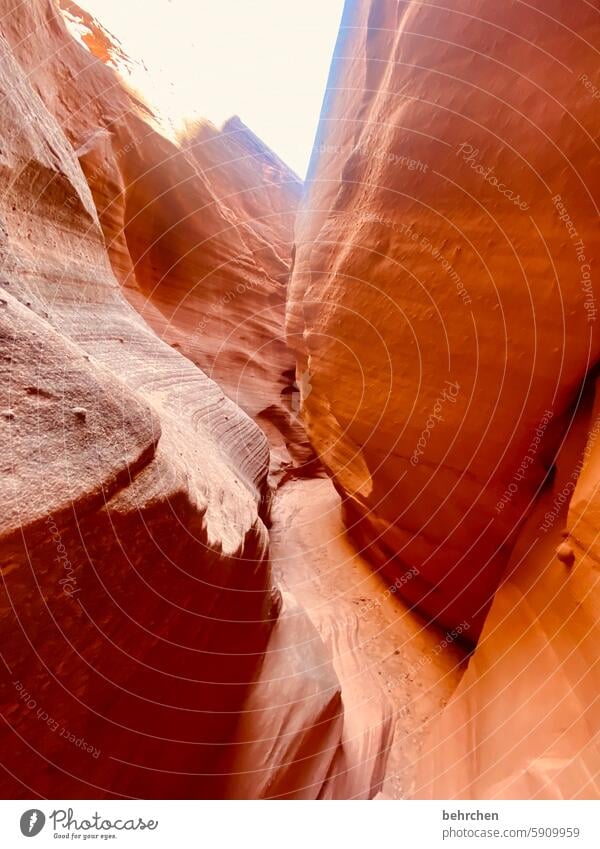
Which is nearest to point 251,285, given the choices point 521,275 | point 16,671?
point 521,275

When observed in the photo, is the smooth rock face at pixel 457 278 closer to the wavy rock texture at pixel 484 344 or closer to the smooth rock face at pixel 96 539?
the wavy rock texture at pixel 484 344

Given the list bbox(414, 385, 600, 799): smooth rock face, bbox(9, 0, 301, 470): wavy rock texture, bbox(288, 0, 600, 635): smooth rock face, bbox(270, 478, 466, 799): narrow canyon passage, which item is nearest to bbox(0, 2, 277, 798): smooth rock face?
bbox(270, 478, 466, 799): narrow canyon passage

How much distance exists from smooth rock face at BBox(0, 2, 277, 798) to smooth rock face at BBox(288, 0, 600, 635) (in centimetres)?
191

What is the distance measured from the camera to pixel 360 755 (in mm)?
3051

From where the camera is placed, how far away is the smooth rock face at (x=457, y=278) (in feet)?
7.49

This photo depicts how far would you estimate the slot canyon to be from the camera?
130 cm

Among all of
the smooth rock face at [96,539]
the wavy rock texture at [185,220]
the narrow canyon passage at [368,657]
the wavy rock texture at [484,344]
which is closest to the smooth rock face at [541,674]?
the wavy rock texture at [484,344]

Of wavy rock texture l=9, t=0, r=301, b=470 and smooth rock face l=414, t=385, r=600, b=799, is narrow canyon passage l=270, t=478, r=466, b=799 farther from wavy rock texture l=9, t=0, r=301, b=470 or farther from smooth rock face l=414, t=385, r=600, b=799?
wavy rock texture l=9, t=0, r=301, b=470

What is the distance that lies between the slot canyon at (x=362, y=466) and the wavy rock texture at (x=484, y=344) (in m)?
0.02

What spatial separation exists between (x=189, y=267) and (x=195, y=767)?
9.22 metres

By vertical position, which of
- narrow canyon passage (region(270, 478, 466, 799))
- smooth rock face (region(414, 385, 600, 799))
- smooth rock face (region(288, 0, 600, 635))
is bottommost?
narrow canyon passage (region(270, 478, 466, 799))

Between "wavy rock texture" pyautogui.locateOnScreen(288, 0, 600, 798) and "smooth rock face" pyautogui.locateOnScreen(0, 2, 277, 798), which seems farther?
"wavy rock texture" pyautogui.locateOnScreen(288, 0, 600, 798)

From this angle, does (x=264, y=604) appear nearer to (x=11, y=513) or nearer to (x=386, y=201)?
(x=11, y=513)

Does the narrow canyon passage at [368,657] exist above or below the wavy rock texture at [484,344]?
below
